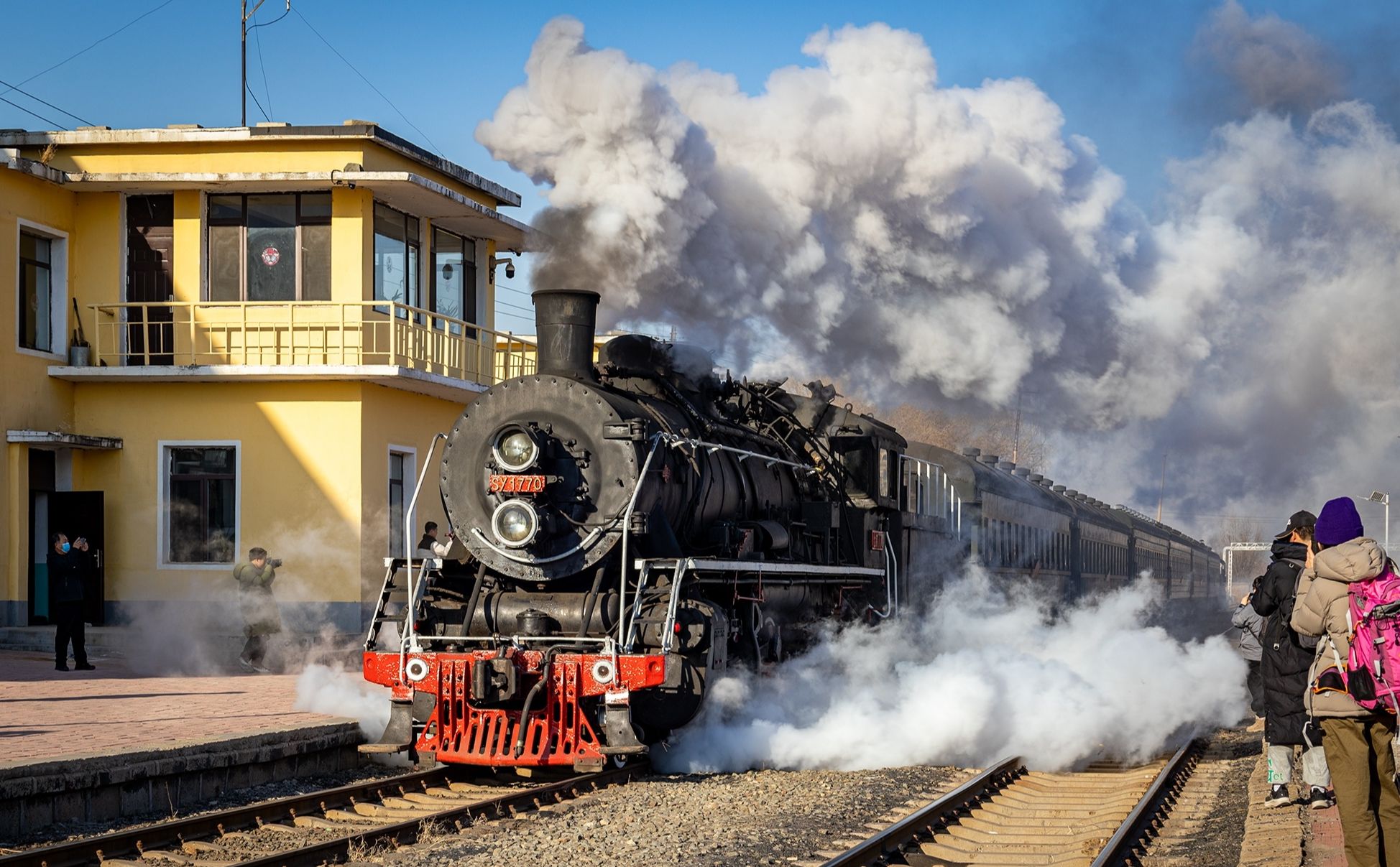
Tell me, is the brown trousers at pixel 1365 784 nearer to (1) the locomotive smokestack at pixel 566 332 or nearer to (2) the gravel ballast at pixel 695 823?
(2) the gravel ballast at pixel 695 823

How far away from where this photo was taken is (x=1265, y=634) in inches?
342

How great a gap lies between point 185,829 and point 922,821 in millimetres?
3986

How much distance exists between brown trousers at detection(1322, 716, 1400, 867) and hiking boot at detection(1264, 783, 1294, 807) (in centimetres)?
289

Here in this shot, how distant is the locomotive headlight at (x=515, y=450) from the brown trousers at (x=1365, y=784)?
5504 millimetres

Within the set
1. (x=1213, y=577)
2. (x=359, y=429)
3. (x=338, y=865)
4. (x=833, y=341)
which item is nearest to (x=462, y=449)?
(x=338, y=865)

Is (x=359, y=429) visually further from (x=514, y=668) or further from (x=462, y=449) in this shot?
(x=514, y=668)

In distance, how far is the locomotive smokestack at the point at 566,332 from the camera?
10828 millimetres

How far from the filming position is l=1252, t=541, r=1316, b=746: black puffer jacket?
8117 millimetres

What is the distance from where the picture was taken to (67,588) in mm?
14820

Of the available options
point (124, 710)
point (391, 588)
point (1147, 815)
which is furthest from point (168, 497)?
point (1147, 815)

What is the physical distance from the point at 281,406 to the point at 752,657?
1014 centimetres

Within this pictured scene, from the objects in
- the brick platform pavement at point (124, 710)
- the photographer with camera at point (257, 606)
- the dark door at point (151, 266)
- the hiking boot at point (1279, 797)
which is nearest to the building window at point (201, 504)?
the dark door at point (151, 266)

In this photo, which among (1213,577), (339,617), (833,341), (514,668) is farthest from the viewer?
(1213,577)

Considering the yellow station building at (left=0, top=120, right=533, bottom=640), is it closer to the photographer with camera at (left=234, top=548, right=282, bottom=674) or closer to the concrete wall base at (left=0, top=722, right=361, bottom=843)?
the photographer with camera at (left=234, top=548, right=282, bottom=674)
